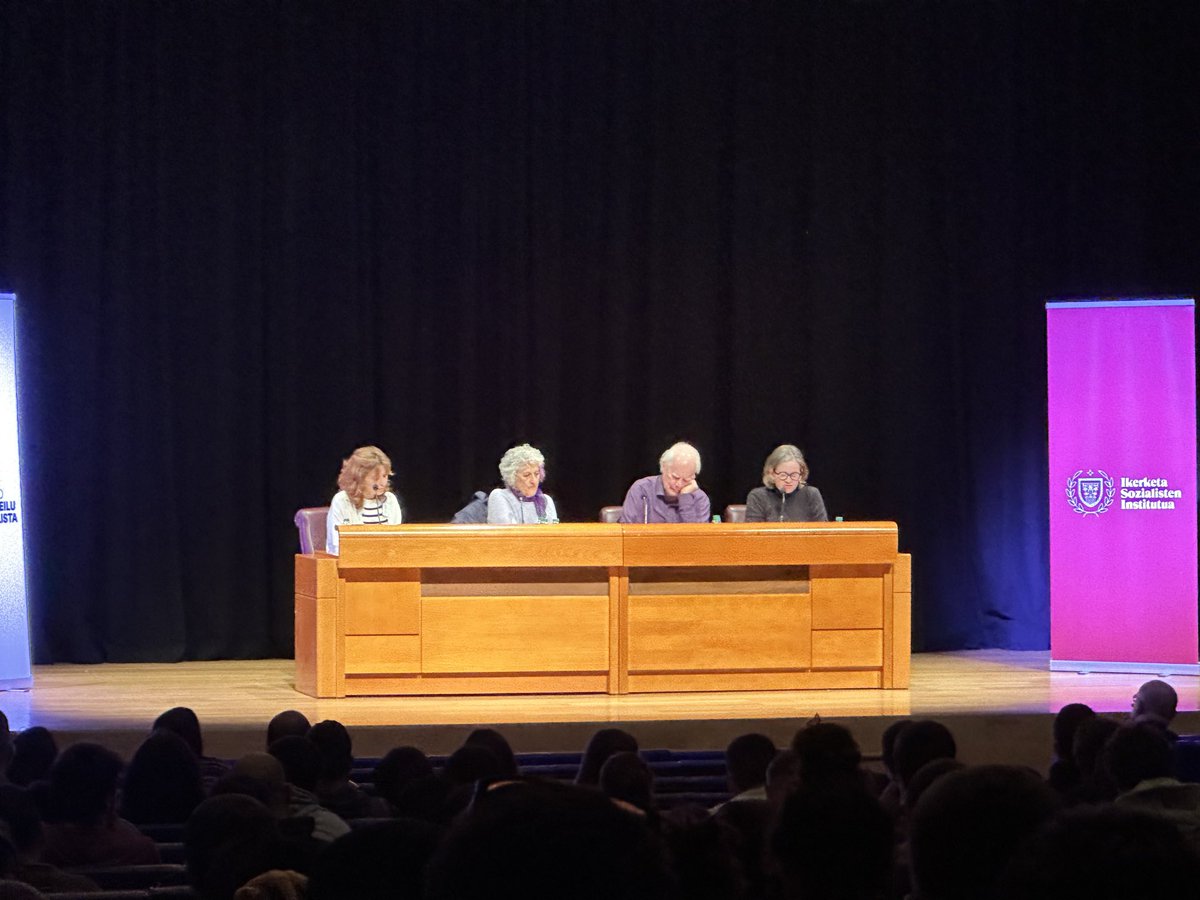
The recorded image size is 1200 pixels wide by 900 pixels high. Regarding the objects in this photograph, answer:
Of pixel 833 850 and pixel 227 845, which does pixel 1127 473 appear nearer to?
pixel 227 845

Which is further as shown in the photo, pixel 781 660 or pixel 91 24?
pixel 91 24

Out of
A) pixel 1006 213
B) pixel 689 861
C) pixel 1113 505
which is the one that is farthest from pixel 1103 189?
pixel 689 861

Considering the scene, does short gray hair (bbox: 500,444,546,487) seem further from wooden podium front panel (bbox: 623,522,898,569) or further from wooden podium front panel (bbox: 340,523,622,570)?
wooden podium front panel (bbox: 623,522,898,569)

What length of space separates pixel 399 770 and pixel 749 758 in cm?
89

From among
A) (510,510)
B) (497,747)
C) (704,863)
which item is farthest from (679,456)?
(704,863)

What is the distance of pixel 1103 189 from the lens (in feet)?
32.4

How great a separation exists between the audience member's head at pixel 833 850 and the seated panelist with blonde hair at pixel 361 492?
6.09 m

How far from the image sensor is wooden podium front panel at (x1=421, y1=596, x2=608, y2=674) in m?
7.29

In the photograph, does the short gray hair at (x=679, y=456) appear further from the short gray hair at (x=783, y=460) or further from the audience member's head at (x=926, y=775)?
the audience member's head at (x=926, y=775)

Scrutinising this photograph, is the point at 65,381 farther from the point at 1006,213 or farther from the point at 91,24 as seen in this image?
the point at 1006,213

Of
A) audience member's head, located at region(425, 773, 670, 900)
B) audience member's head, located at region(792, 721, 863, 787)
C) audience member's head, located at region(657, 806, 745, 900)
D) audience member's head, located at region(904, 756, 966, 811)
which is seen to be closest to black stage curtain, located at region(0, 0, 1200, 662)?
audience member's head, located at region(792, 721, 863, 787)

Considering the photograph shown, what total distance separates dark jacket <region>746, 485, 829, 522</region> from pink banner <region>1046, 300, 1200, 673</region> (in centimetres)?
142

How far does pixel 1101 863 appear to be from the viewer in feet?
3.23

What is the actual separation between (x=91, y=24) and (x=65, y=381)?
2.02 metres
